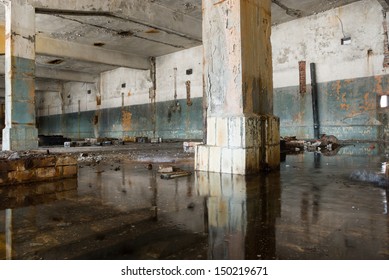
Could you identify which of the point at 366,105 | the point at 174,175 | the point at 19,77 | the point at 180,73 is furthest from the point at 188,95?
the point at 174,175

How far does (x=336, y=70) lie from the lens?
9805 mm

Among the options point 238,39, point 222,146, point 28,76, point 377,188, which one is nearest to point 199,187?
point 222,146

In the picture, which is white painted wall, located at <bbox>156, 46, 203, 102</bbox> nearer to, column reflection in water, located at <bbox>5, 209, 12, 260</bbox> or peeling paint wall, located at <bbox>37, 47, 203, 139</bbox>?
peeling paint wall, located at <bbox>37, 47, 203, 139</bbox>

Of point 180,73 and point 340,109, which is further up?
point 180,73

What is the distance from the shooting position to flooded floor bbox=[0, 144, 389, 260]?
1.31 meters

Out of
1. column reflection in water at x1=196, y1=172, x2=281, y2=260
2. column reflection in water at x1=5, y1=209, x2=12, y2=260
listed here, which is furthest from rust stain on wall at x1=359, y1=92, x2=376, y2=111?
column reflection in water at x1=5, y1=209, x2=12, y2=260

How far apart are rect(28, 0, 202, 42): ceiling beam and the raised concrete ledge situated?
6.55 m

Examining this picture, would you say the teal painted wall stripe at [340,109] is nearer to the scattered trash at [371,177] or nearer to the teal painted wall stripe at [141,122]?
the teal painted wall stripe at [141,122]

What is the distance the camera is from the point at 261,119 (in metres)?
3.87

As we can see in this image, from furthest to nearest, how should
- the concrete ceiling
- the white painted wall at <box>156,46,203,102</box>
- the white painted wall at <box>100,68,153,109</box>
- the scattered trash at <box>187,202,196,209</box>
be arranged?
the white painted wall at <box>100,68,153,109</box>
the white painted wall at <box>156,46,203,102</box>
the concrete ceiling
the scattered trash at <box>187,202,196,209</box>

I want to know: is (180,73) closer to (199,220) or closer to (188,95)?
(188,95)

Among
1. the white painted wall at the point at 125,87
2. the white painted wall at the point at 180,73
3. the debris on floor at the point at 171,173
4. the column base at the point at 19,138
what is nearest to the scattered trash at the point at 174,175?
the debris on floor at the point at 171,173

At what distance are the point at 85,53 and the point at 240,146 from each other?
12.1 m
